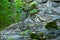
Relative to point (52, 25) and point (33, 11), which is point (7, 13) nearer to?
point (33, 11)

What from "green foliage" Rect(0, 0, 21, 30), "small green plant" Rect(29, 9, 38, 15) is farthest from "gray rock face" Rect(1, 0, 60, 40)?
"green foliage" Rect(0, 0, 21, 30)

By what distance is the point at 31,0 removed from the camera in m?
4.39

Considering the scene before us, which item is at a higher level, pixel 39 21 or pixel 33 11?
pixel 33 11

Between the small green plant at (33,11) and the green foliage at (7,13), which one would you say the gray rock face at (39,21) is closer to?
the small green plant at (33,11)

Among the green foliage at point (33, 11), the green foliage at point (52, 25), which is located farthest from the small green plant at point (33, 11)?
the green foliage at point (52, 25)

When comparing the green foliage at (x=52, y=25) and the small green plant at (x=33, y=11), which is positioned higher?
the small green plant at (x=33, y=11)

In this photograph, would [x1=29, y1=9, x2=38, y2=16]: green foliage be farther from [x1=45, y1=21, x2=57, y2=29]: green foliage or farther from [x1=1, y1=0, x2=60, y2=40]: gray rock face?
[x1=45, y1=21, x2=57, y2=29]: green foliage

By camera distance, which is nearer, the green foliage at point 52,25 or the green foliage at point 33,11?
the green foliage at point 52,25

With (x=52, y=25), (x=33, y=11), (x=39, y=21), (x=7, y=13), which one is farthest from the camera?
(x=7, y=13)

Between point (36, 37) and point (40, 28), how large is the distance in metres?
0.32

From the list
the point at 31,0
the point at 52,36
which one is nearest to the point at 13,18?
the point at 31,0

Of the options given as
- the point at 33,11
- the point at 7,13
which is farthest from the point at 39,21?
the point at 7,13

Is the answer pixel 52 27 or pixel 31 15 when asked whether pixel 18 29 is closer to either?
pixel 31 15

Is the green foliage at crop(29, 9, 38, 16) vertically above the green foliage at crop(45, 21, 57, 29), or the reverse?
the green foliage at crop(29, 9, 38, 16)
